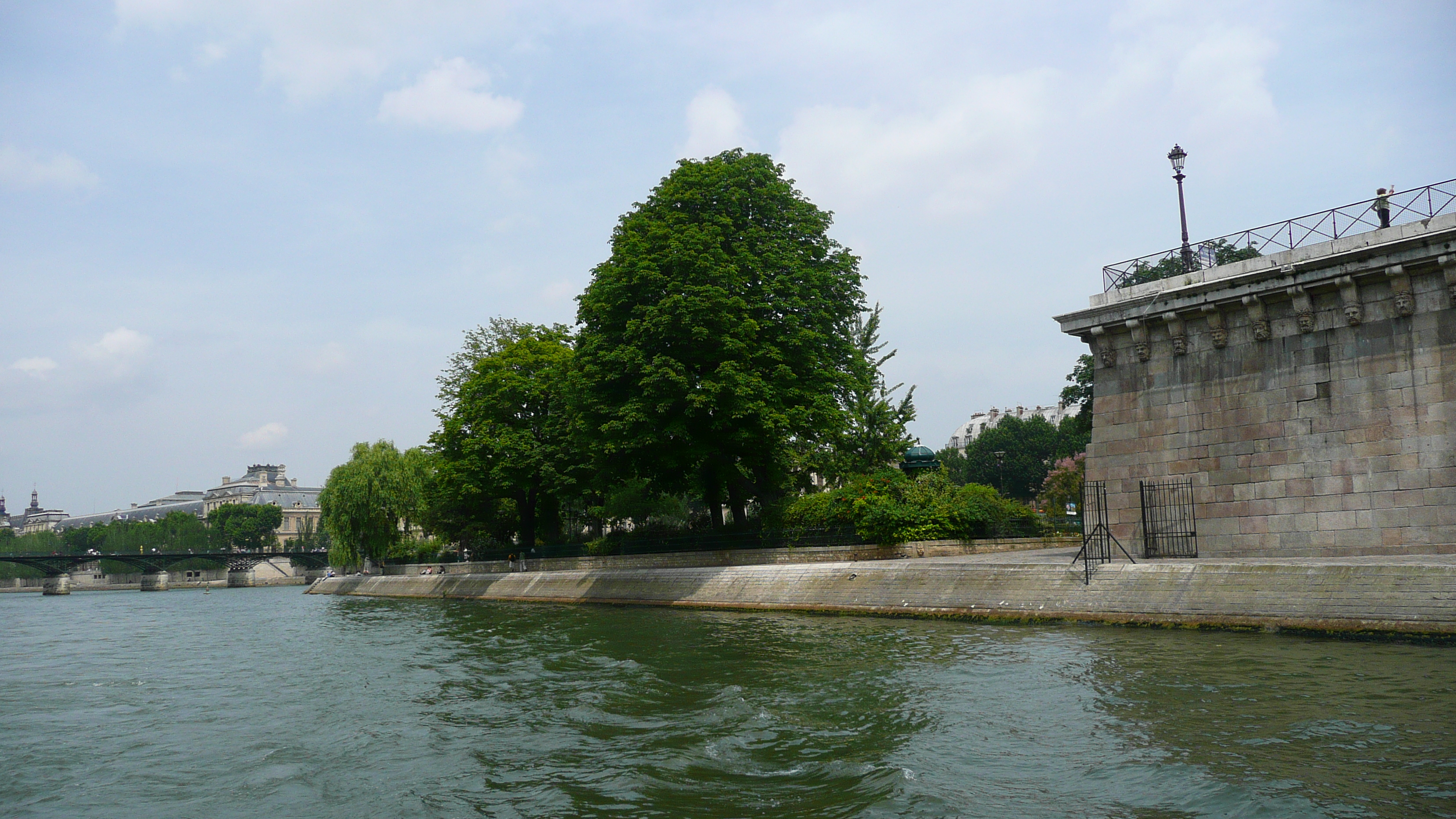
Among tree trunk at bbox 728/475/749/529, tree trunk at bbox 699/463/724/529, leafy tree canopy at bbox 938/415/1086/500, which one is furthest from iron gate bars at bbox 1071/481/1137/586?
leafy tree canopy at bbox 938/415/1086/500

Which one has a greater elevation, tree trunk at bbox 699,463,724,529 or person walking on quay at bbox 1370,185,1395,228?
person walking on quay at bbox 1370,185,1395,228

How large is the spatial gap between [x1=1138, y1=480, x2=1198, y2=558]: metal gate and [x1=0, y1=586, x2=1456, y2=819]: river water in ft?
15.3

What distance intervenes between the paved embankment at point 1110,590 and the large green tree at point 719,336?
4.47 m

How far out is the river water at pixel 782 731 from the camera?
24.0ft

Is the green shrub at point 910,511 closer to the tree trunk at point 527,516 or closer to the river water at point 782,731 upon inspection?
the river water at point 782,731

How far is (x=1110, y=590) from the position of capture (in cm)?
1839

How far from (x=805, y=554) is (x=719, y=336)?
304 inches

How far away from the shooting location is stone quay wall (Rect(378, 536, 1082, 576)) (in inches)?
1102

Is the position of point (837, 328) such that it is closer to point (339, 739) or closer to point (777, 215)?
point (777, 215)

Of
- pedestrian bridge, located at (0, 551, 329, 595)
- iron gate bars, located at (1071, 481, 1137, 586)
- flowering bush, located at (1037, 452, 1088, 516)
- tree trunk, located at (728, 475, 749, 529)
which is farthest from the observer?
pedestrian bridge, located at (0, 551, 329, 595)

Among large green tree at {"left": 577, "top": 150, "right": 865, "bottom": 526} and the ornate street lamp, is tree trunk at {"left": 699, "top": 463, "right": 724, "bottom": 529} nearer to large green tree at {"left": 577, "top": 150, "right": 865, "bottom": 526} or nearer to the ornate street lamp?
large green tree at {"left": 577, "top": 150, "right": 865, "bottom": 526}

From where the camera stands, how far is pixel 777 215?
33.6 m

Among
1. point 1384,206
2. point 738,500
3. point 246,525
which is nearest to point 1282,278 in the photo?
point 1384,206

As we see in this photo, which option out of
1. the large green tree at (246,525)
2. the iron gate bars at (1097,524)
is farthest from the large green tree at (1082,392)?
the large green tree at (246,525)
